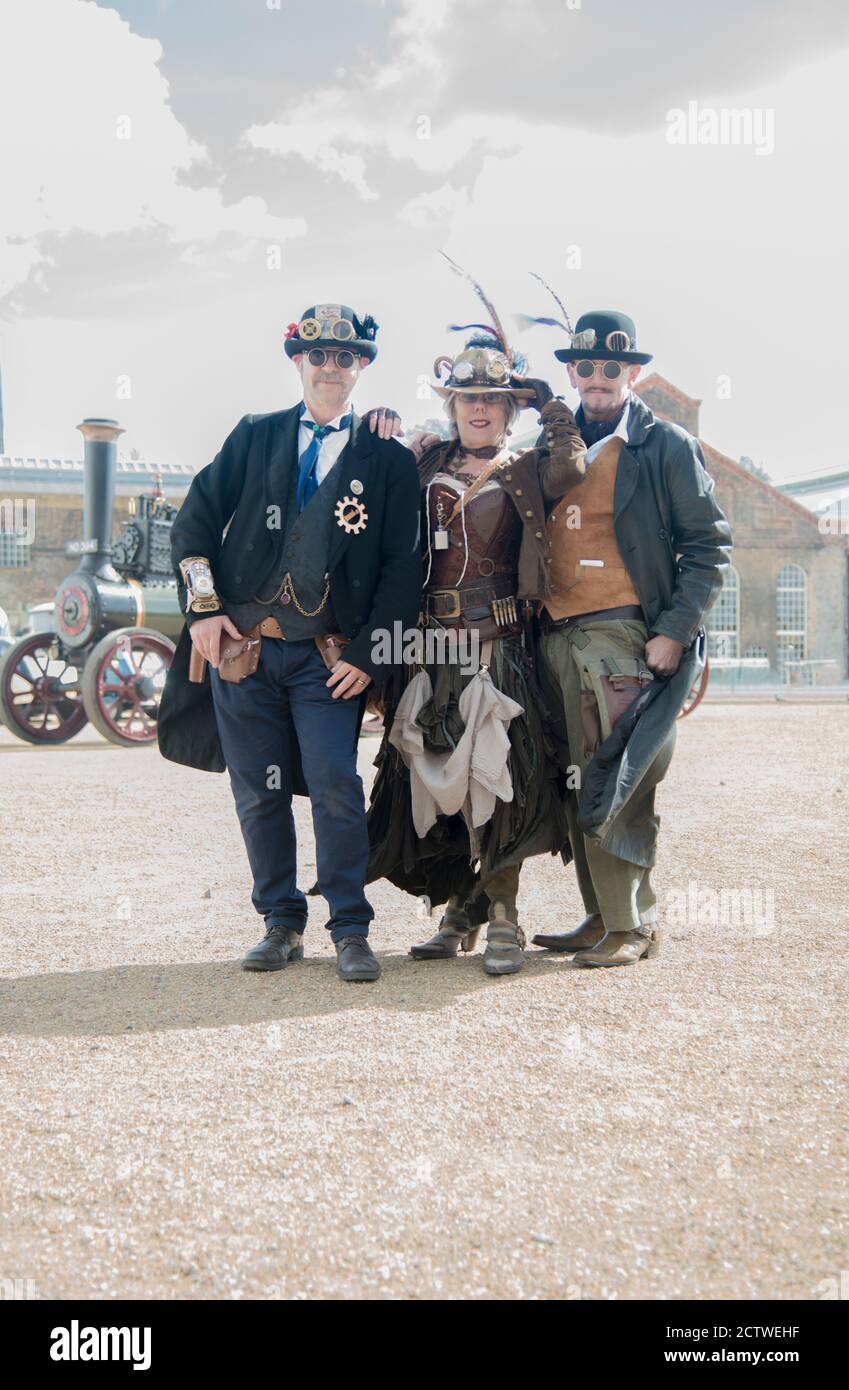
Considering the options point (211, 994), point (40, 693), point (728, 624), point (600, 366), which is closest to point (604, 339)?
point (600, 366)

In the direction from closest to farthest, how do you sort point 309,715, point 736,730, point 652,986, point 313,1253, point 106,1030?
1. point 313,1253
2. point 106,1030
3. point 652,986
4. point 309,715
5. point 736,730

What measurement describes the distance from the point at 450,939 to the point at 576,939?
453 millimetres

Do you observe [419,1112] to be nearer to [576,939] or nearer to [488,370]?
[576,939]

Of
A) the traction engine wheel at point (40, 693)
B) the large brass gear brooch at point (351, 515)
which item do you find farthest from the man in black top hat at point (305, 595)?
the traction engine wheel at point (40, 693)

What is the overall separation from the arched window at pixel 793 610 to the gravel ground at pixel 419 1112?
112ft

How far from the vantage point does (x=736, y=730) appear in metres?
14.3

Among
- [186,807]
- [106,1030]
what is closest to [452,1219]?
[106,1030]

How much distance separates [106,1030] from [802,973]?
2043 mm

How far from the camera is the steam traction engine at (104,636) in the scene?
1311 centimetres

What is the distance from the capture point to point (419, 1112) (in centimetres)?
285

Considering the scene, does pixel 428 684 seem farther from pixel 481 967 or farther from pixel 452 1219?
pixel 452 1219

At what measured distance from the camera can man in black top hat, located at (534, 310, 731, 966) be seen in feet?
14.4

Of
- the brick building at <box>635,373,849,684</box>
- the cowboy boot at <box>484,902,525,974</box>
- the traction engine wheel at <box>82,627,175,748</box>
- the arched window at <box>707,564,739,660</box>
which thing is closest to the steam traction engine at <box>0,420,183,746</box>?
the traction engine wheel at <box>82,627,175,748</box>

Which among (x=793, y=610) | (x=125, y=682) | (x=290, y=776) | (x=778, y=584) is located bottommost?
(x=290, y=776)
